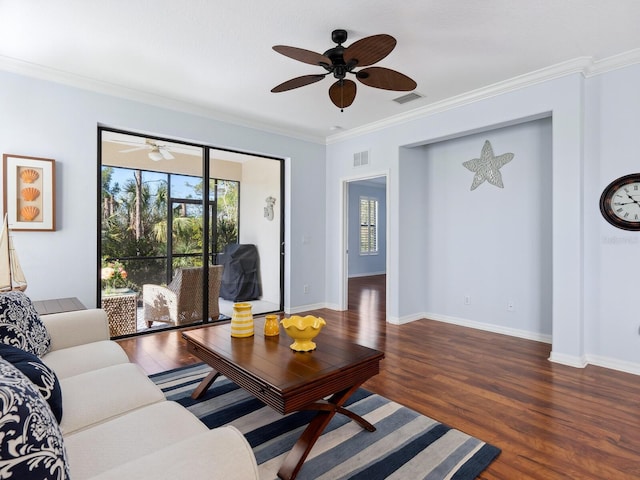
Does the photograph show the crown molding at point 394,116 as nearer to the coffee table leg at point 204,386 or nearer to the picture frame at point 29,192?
the picture frame at point 29,192

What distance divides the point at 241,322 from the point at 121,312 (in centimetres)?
224

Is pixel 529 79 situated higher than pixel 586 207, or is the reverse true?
pixel 529 79

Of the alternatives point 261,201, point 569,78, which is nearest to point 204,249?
point 261,201

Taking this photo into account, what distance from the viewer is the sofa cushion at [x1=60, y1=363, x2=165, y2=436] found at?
147cm

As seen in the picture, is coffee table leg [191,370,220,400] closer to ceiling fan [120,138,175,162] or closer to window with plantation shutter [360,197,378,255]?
ceiling fan [120,138,175,162]

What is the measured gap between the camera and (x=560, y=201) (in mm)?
3264

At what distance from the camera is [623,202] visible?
3.08 meters

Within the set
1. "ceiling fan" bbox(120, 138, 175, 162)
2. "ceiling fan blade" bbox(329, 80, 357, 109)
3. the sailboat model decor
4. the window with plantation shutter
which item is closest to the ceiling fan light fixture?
"ceiling fan" bbox(120, 138, 175, 162)

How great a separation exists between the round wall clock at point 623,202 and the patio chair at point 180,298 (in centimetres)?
414

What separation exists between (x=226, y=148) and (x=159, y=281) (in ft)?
6.00

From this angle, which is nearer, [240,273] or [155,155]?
[155,155]

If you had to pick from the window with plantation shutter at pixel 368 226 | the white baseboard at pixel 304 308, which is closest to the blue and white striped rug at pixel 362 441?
the white baseboard at pixel 304 308

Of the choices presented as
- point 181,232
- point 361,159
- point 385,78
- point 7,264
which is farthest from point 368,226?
point 7,264

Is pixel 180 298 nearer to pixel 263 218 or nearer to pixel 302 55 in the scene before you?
pixel 263 218
